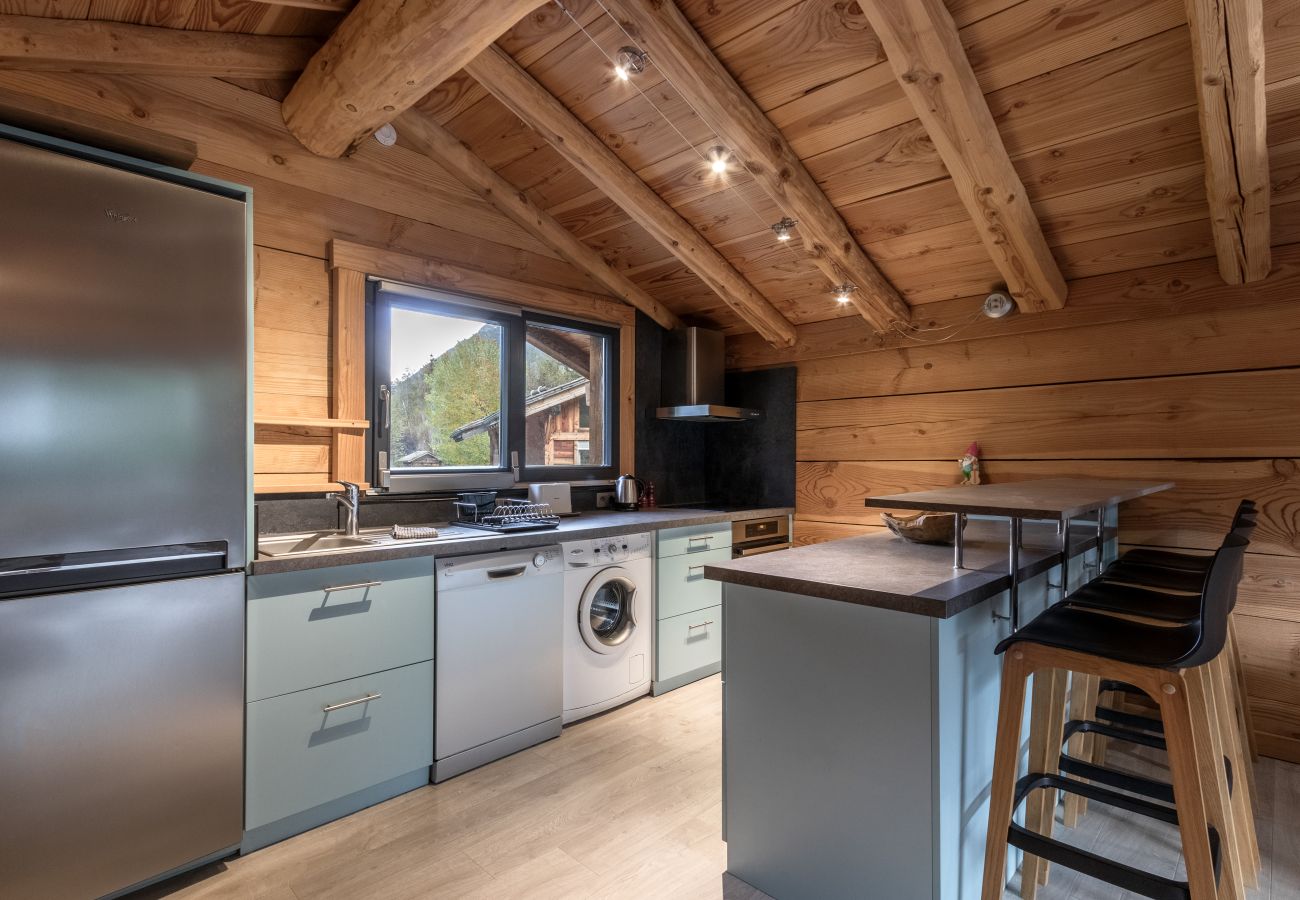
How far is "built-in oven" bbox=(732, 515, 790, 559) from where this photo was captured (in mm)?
3588

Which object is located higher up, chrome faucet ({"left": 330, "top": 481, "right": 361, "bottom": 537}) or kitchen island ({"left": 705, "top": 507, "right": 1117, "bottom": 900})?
chrome faucet ({"left": 330, "top": 481, "right": 361, "bottom": 537})

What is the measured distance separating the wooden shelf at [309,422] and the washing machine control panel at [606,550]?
38.6 inches

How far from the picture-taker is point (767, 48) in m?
2.28

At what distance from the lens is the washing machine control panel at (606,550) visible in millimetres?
2812

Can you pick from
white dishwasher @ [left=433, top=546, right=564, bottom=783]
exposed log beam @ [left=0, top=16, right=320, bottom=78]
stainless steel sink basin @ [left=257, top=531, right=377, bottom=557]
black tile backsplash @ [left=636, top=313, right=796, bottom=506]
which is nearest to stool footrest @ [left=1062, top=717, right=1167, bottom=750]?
white dishwasher @ [left=433, top=546, right=564, bottom=783]

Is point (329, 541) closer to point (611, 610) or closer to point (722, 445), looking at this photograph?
point (611, 610)

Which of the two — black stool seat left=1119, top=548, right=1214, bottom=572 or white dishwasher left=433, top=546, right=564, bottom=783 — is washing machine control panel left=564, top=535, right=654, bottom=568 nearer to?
white dishwasher left=433, top=546, right=564, bottom=783

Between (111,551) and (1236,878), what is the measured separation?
2.70 m

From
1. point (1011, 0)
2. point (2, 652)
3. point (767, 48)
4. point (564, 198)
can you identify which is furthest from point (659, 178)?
point (2, 652)

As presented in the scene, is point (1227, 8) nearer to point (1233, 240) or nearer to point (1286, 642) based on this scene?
point (1233, 240)

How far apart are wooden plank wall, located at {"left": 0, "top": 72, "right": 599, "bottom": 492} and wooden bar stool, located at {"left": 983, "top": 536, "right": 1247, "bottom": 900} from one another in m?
2.43

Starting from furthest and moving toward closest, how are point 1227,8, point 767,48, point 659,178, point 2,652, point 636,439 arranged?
point 636,439 < point 659,178 < point 767,48 < point 1227,8 < point 2,652

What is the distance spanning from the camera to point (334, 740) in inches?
83.3

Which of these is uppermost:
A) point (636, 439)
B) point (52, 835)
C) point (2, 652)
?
point (636, 439)
